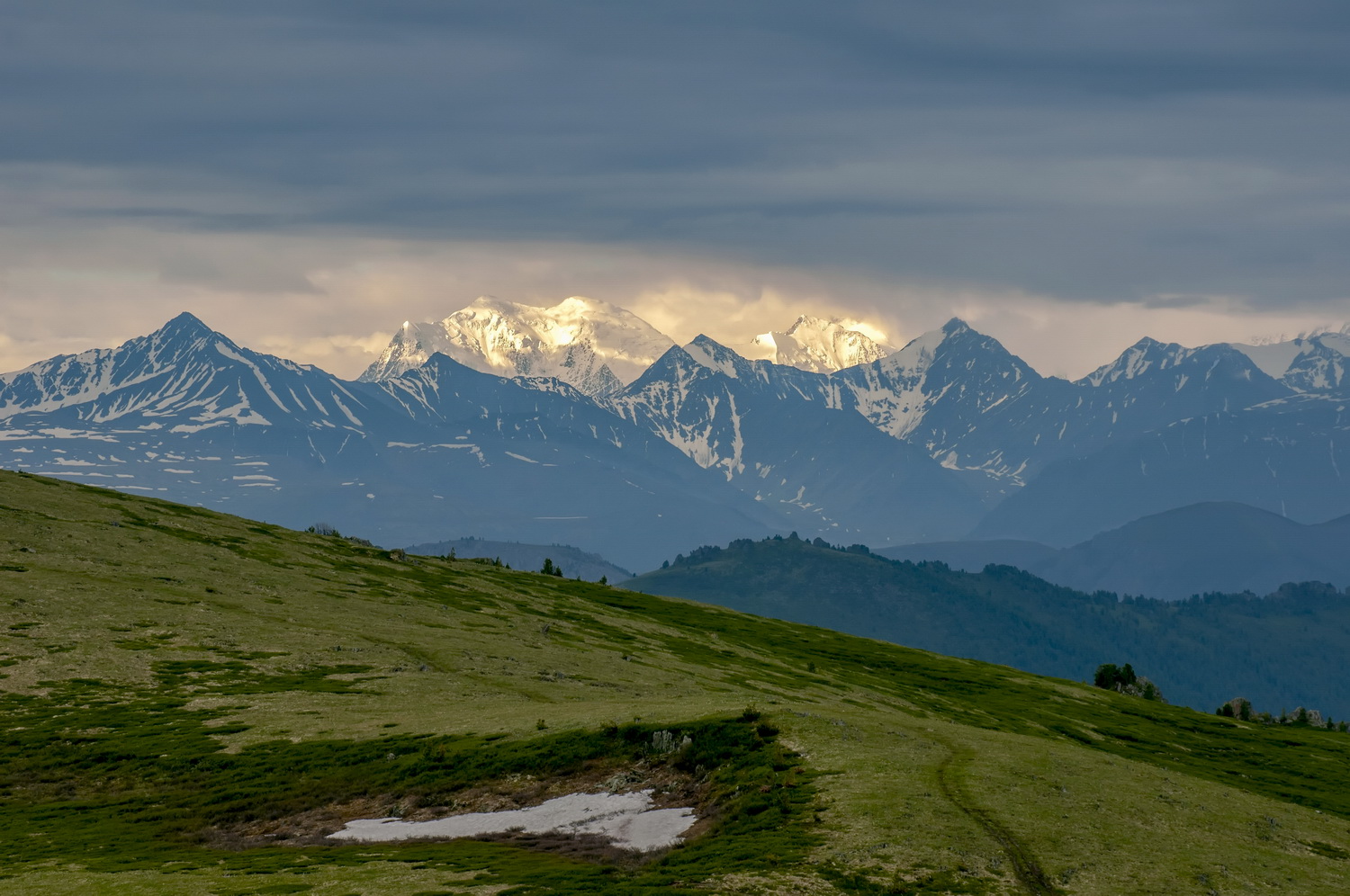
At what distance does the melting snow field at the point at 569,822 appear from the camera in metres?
51.8

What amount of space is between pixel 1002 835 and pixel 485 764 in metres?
25.5

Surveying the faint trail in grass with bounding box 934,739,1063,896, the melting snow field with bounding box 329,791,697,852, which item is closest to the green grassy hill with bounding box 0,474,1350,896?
the faint trail in grass with bounding box 934,739,1063,896

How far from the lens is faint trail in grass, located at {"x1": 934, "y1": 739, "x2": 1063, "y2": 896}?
43.8 metres

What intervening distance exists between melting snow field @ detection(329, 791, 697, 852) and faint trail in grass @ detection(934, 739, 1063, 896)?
11.6 meters

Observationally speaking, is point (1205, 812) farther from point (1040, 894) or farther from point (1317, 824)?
point (1040, 894)

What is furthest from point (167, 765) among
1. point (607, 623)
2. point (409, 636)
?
point (607, 623)

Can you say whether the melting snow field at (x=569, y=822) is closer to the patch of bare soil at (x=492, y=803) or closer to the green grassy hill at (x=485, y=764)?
the patch of bare soil at (x=492, y=803)

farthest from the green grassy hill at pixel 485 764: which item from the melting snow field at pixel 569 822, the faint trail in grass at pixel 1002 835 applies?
the melting snow field at pixel 569 822

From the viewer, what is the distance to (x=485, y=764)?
61.3m

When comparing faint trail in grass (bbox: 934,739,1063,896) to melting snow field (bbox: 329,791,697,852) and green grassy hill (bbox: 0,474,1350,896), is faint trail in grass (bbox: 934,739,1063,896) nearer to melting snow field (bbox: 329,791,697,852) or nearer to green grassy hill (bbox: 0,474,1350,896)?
green grassy hill (bbox: 0,474,1350,896)

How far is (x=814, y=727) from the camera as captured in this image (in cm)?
6550

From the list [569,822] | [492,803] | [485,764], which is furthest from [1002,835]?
[485,764]

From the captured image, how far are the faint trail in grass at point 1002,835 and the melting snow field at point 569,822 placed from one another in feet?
37.9

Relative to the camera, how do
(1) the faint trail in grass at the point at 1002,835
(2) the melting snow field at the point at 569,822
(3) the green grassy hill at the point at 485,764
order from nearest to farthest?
(1) the faint trail in grass at the point at 1002,835, (3) the green grassy hill at the point at 485,764, (2) the melting snow field at the point at 569,822
